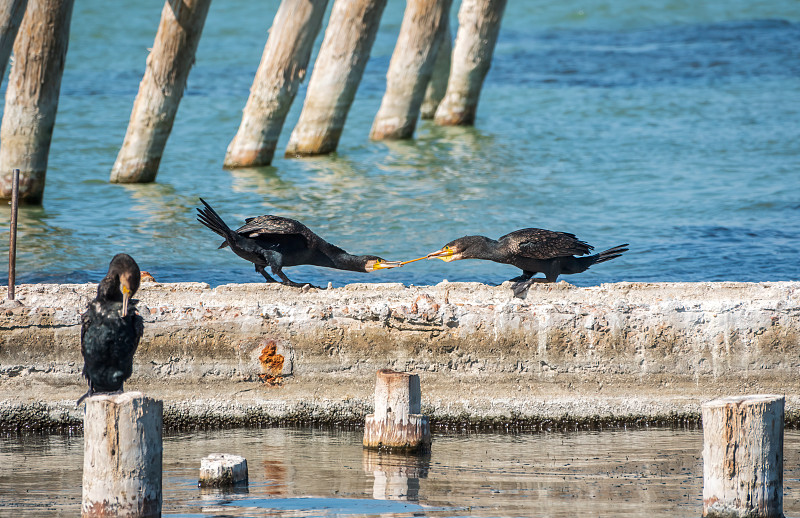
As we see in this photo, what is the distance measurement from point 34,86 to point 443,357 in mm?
7214

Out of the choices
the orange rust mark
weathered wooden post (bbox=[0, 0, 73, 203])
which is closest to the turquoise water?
weathered wooden post (bbox=[0, 0, 73, 203])

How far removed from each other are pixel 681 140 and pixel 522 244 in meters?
12.9

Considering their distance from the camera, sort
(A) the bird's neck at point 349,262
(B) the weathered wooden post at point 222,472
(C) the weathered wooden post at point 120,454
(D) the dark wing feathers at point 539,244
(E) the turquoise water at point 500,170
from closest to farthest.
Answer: (C) the weathered wooden post at point 120,454, (B) the weathered wooden post at point 222,472, (D) the dark wing feathers at point 539,244, (A) the bird's neck at point 349,262, (E) the turquoise water at point 500,170

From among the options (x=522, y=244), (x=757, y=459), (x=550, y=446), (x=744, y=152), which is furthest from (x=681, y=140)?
(x=757, y=459)

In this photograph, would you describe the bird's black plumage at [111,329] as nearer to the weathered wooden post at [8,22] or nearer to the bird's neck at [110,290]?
the bird's neck at [110,290]

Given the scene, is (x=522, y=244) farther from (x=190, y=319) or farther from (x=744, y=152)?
(x=744, y=152)

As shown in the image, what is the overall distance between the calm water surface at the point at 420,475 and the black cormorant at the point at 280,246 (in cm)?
143

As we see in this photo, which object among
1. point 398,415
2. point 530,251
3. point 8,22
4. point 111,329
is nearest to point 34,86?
point 8,22

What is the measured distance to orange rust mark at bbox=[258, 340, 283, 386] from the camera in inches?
283

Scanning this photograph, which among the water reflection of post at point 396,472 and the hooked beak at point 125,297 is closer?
the hooked beak at point 125,297

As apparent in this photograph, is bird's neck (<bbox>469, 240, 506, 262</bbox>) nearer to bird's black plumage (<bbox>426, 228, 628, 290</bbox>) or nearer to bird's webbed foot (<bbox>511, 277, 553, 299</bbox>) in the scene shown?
bird's black plumage (<bbox>426, 228, 628, 290</bbox>)

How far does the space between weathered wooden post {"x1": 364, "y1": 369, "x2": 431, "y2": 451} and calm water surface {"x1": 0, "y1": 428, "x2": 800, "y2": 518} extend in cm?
12

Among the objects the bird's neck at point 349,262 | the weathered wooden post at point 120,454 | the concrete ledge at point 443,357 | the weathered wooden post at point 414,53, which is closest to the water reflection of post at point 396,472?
the concrete ledge at point 443,357

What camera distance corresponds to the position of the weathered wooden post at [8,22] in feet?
32.3
